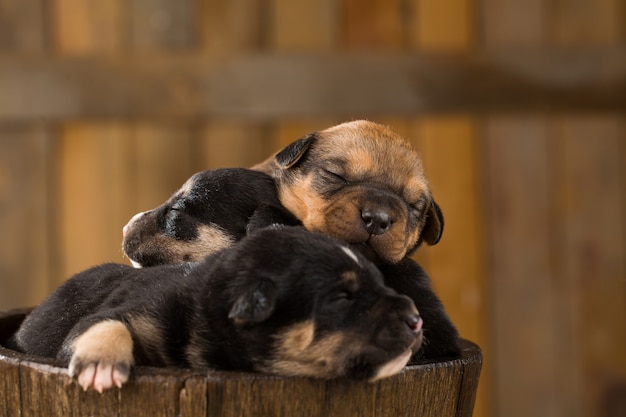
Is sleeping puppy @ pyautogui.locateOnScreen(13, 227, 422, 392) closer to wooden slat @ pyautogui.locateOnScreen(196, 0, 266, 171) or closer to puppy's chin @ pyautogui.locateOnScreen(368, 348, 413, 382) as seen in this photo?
puppy's chin @ pyautogui.locateOnScreen(368, 348, 413, 382)

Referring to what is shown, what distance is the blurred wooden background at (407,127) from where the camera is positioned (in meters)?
5.54

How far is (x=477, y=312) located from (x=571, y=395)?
2.58 ft

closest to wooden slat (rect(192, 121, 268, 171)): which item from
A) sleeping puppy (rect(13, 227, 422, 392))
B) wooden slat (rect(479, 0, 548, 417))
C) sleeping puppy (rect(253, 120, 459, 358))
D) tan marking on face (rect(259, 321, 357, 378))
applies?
wooden slat (rect(479, 0, 548, 417))

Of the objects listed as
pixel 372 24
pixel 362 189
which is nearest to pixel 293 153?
pixel 362 189

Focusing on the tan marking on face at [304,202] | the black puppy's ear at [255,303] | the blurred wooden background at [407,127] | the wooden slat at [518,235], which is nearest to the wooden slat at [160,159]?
the blurred wooden background at [407,127]

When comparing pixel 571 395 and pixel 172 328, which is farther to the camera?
pixel 571 395

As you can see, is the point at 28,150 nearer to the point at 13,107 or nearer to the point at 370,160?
the point at 13,107

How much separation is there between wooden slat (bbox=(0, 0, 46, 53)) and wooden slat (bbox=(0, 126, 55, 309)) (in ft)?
1.67

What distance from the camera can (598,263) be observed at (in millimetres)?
5715

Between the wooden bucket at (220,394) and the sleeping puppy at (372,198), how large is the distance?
0.34m

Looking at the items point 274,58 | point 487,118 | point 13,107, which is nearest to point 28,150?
point 13,107

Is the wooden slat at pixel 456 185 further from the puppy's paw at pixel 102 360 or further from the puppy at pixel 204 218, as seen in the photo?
the puppy's paw at pixel 102 360

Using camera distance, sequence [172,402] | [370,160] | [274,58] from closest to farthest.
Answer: [172,402]
[370,160]
[274,58]

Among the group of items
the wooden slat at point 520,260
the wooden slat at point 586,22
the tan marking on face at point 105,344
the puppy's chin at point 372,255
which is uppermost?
the wooden slat at point 586,22
